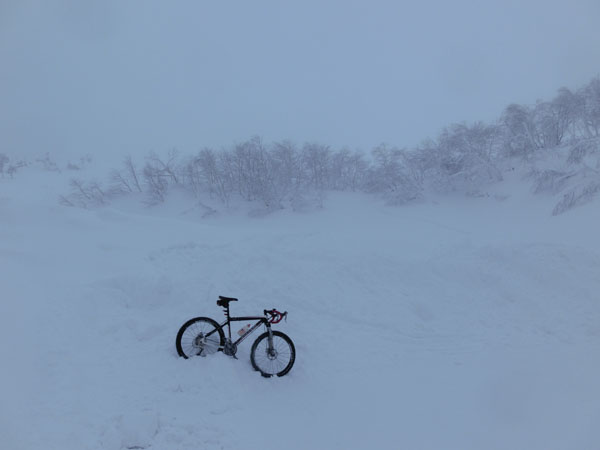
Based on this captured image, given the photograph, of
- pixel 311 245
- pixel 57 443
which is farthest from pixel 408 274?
pixel 57 443

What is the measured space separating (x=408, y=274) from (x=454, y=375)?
3.31 meters

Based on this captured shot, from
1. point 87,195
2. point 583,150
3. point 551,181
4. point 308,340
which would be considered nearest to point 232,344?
point 308,340

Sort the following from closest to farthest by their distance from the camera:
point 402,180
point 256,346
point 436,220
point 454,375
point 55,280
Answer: point 256,346 → point 454,375 → point 55,280 → point 436,220 → point 402,180

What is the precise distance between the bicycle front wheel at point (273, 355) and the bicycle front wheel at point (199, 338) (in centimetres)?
67

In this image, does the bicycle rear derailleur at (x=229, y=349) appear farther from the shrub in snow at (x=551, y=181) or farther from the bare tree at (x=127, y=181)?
the bare tree at (x=127, y=181)

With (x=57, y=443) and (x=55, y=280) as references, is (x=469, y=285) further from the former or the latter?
(x=55, y=280)

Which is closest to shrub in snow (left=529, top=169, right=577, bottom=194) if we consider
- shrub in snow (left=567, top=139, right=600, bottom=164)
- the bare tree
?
shrub in snow (left=567, top=139, right=600, bottom=164)

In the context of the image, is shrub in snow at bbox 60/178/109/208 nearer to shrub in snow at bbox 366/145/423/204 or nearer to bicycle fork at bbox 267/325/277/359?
shrub in snow at bbox 366/145/423/204

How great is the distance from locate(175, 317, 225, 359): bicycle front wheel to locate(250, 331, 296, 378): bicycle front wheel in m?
0.67

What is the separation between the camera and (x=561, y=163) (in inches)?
850

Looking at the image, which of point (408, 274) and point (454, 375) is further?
point (408, 274)

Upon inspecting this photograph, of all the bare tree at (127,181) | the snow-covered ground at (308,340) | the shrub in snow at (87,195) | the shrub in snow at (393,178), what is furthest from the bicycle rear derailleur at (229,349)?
the bare tree at (127,181)

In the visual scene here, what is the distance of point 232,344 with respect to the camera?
18.2ft

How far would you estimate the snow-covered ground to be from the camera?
4.48m
